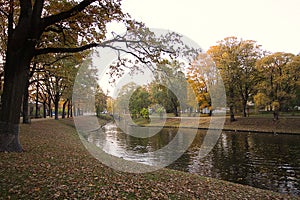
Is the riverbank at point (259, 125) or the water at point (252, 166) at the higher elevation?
the riverbank at point (259, 125)

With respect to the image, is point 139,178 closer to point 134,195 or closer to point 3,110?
point 134,195

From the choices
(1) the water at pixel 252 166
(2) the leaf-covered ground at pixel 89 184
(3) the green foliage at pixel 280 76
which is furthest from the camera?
(3) the green foliage at pixel 280 76

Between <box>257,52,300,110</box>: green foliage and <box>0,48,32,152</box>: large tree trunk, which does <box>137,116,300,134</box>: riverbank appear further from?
<box>0,48,32,152</box>: large tree trunk

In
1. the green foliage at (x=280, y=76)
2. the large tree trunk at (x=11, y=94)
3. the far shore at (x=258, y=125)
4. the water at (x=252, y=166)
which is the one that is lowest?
the water at (x=252, y=166)

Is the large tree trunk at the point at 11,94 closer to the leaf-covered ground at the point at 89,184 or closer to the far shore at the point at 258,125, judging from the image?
the leaf-covered ground at the point at 89,184

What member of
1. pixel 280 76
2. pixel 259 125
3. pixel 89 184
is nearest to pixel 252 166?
pixel 89 184

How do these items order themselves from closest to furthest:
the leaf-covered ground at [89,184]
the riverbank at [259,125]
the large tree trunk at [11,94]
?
the leaf-covered ground at [89,184] → the large tree trunk at [11,94] → the riverbank at [259,125]

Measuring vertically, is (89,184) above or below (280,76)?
below

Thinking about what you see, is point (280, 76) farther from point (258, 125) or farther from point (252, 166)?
point (252, 166)

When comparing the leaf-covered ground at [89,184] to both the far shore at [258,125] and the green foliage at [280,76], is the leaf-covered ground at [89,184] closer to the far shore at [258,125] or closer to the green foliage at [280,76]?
the far shore at [258,125]

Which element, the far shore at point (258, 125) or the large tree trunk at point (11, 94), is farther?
the far shore at point (258, 125)

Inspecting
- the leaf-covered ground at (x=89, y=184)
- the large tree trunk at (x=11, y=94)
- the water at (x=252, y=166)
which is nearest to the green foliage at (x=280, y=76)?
the water at (x=252, y=166)

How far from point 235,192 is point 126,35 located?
311 inches

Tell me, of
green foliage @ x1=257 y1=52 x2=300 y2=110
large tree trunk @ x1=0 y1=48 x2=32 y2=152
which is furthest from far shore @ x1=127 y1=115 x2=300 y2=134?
large tree trunk @ x1=0 y1=48 x2=32 y2=152
